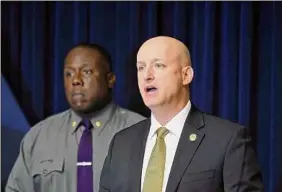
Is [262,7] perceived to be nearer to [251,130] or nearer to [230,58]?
[230,58]

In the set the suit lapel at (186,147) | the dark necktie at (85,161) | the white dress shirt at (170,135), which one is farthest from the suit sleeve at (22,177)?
the suit lapel at (186,147)

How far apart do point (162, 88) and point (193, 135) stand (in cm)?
16

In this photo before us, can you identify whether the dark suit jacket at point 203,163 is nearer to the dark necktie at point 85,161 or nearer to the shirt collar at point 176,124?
the shirt collar at point 176,124

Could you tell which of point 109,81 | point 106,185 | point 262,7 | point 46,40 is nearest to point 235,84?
point 262,7

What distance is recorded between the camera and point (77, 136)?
2586mm

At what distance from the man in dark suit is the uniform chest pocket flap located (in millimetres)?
532

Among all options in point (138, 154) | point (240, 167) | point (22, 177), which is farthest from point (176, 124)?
point (22, 177)

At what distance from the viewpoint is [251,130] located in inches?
114

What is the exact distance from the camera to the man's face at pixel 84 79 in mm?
2523

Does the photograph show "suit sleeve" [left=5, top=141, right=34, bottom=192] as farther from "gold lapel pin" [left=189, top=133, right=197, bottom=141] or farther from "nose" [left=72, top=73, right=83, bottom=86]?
"gold lapel pin" [left=189, top=133, right=197, bottom=141]

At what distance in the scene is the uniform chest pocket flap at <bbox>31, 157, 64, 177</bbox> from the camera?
2.53 m

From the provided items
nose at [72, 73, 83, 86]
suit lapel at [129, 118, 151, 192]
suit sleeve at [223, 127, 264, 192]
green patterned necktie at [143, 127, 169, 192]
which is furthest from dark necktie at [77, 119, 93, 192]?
suit sleeve at [223, 127, 264, 192]

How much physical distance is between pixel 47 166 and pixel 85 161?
15 centimetres

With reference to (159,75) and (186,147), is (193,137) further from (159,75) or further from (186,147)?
(159,75)
